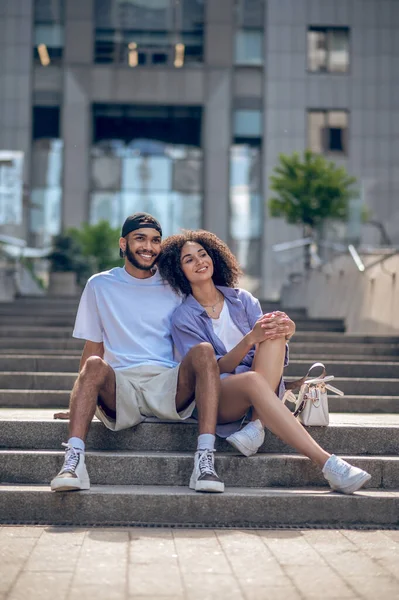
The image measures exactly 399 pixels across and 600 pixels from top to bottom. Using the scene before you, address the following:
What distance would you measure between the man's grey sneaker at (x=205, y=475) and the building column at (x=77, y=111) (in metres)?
27.2

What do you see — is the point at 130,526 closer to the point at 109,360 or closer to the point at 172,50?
the point at 109,360

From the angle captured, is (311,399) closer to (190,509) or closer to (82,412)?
(190,509)

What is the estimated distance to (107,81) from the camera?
3234 centimetres

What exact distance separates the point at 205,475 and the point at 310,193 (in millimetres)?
13732

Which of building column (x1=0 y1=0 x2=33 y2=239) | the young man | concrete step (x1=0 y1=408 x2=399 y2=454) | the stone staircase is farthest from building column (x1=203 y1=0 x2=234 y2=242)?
concrete step (x1=0 y1=408 x2=399 y2=454)

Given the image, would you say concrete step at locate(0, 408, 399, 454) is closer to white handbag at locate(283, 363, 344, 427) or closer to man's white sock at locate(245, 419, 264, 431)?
white handbag at locate(283, 363, 344, 427)

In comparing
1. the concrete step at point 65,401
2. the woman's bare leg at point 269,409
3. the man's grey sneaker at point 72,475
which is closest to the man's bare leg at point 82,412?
the man's grey sneaker at point 72,475

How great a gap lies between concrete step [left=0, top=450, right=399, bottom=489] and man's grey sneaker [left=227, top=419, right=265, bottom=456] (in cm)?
6

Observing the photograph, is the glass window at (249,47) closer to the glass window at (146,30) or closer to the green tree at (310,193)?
the glass window at (146,30)

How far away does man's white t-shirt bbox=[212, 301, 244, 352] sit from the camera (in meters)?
5.83

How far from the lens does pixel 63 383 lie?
838 centimetres

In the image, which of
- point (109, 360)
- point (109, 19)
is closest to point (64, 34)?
point (109, 19)

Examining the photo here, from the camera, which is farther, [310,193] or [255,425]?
[310,193]

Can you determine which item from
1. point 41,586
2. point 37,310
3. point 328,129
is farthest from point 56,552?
point 328,129
